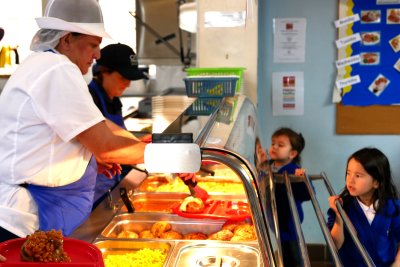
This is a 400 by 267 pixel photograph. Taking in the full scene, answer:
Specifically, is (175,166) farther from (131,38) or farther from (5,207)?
(131,38)

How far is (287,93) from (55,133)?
3080 mm

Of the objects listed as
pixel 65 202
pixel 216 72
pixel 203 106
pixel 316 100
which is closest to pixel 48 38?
pixel 65 202

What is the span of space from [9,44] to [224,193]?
4.90 m

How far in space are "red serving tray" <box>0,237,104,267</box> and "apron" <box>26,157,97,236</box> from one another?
0.61m

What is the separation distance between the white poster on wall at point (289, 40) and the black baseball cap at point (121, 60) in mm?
1830

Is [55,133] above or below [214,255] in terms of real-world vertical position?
above

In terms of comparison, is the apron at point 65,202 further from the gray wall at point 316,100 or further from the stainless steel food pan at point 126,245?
the gray wall at point 316,100

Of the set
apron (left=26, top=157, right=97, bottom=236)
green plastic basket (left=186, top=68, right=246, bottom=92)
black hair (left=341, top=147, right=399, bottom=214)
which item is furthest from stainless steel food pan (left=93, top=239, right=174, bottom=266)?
green plastic basket (left=186, top=68, right=246, bottom=92)

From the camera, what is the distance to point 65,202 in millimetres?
2146

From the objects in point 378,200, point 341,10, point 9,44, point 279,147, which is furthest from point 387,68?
point 9,44

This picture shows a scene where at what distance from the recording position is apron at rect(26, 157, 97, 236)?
2.09m

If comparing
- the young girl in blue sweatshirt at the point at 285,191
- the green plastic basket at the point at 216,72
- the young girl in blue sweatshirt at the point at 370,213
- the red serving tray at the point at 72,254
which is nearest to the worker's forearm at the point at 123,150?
the red serving tray at the point at 72,254

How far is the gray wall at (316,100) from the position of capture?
4668 millimetres

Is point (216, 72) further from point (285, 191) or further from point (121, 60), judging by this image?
point (285, 191)
